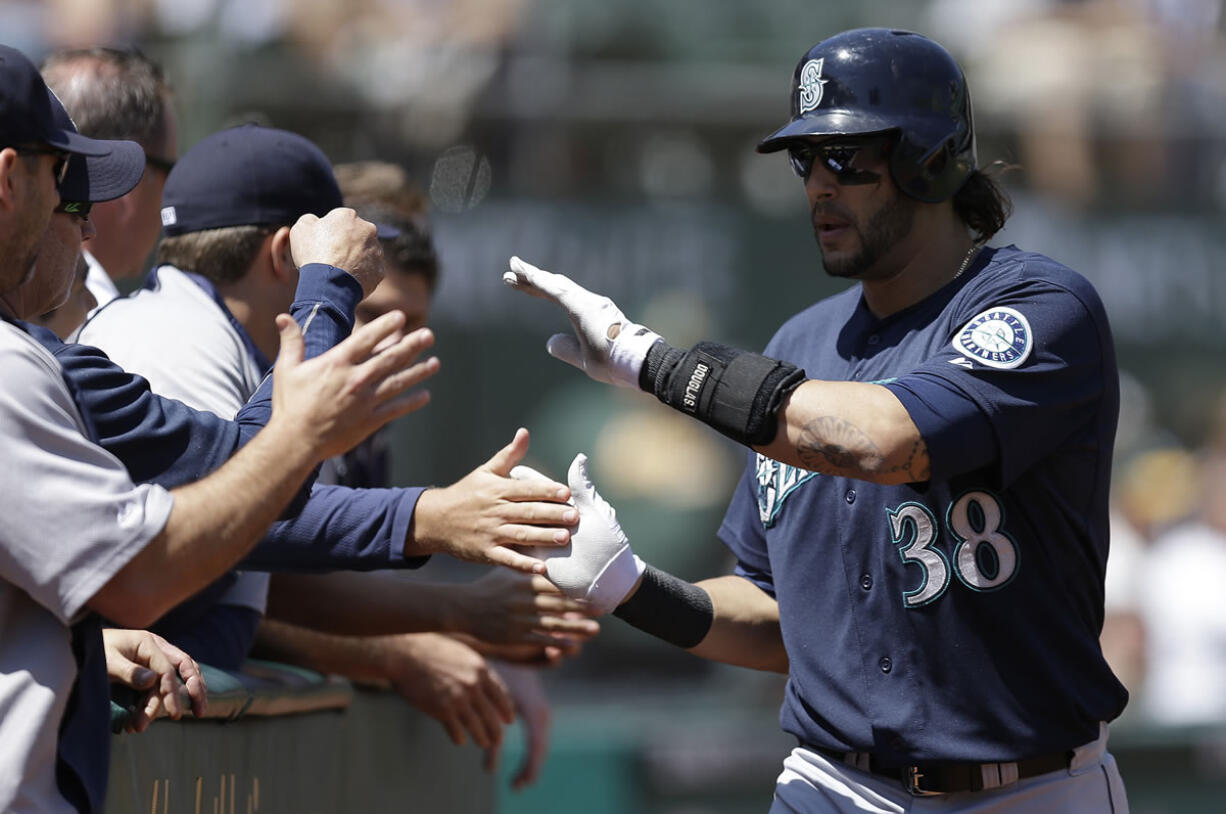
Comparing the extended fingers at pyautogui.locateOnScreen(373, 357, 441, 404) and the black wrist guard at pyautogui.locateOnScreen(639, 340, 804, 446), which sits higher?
the extended fingers at pyautogui.locateOnScreen(373, 357, 441, 404)

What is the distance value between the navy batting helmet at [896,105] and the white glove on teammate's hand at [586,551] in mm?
868

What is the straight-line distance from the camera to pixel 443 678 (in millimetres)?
4426

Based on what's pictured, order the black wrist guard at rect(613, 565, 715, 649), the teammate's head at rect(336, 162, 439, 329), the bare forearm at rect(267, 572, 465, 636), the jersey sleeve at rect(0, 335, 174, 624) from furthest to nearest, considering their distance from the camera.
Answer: the teammate's head at rect(336, 162, 439, 329)
the bare forearm at rect(267, 572, 465, 636)
the black wrist guard at rect(613, 565, 715, 649)
the jersey sleeve at rect(0, 335, 174, 624)

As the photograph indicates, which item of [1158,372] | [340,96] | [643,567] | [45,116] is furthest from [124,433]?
[1158,372]

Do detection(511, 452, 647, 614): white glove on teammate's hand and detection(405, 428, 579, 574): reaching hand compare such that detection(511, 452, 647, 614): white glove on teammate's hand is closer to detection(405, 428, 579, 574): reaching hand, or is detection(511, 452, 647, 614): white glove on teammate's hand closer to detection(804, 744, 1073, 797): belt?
detection(405, 428, 579, 574): reaching hand

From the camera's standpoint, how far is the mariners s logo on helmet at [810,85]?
3.41 metres

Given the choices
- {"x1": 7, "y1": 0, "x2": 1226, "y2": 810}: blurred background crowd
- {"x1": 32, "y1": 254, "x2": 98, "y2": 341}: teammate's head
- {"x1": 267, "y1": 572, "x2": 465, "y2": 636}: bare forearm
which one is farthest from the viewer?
{"x1": 7, "y1": 0, "x2": 1226, "y2": 810}: blurred background crowd

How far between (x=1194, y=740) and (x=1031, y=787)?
5.62 m

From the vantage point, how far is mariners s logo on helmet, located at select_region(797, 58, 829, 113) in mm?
3406

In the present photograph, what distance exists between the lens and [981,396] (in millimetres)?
2941

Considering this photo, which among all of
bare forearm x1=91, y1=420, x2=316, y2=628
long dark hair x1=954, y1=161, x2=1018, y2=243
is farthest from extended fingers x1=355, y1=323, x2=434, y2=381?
long dark hair x1=954, y1=161, x2=1018, y2=243

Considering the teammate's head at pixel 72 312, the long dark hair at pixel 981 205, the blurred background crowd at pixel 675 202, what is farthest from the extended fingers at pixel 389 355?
the blurred background crowd at pixel 675 202

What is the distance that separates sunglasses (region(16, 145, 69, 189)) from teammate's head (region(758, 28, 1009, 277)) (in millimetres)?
1502

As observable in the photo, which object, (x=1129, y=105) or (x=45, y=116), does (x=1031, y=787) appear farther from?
(x=1129, y=105)
